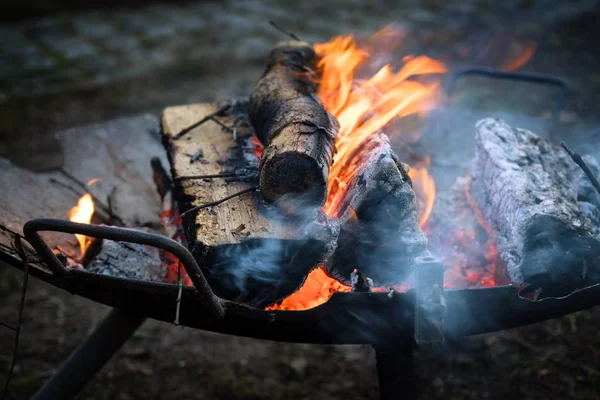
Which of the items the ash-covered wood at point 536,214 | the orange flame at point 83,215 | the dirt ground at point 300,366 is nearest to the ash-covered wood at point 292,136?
the ash-covered wood at point 536,214

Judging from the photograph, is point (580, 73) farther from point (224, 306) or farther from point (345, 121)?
point (224, 306)

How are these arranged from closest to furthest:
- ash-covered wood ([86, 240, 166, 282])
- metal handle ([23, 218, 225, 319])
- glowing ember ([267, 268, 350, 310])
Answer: metal handle ([23, 218, 225, 319]) < glowing ember ([267, 268, 350, 310]) < ash-covered wood ([86, 240, 166, 282])

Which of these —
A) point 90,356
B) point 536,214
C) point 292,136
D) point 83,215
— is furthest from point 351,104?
point 90,356

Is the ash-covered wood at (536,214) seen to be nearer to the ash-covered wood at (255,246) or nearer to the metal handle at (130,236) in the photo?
the ash-covered wood at (255,246)

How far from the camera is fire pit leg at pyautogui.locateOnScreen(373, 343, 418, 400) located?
157cm

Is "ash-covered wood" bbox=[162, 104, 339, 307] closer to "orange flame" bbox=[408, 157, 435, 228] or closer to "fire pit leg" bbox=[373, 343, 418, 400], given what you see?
"fire pit leg" bbox=[373, 343, 418, 400]

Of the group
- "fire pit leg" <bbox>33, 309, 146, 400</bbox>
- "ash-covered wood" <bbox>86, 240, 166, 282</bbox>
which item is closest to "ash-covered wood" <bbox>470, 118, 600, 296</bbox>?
"ash-covered wood" <bbox>86, 240, 166, 282</bbox>

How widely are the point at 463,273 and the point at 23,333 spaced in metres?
2.37

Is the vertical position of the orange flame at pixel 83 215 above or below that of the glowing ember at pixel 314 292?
above

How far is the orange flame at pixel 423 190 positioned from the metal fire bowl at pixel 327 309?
0.59 m

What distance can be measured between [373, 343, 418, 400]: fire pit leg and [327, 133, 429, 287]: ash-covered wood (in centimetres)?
20

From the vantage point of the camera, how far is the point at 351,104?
2127mm

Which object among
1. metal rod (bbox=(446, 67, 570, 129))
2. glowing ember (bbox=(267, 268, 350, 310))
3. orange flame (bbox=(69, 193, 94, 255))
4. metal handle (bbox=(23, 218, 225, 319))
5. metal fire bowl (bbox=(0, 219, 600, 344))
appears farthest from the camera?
metal rod (bbox=(446, 67, 570, 129))

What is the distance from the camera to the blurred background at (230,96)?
266 cm
